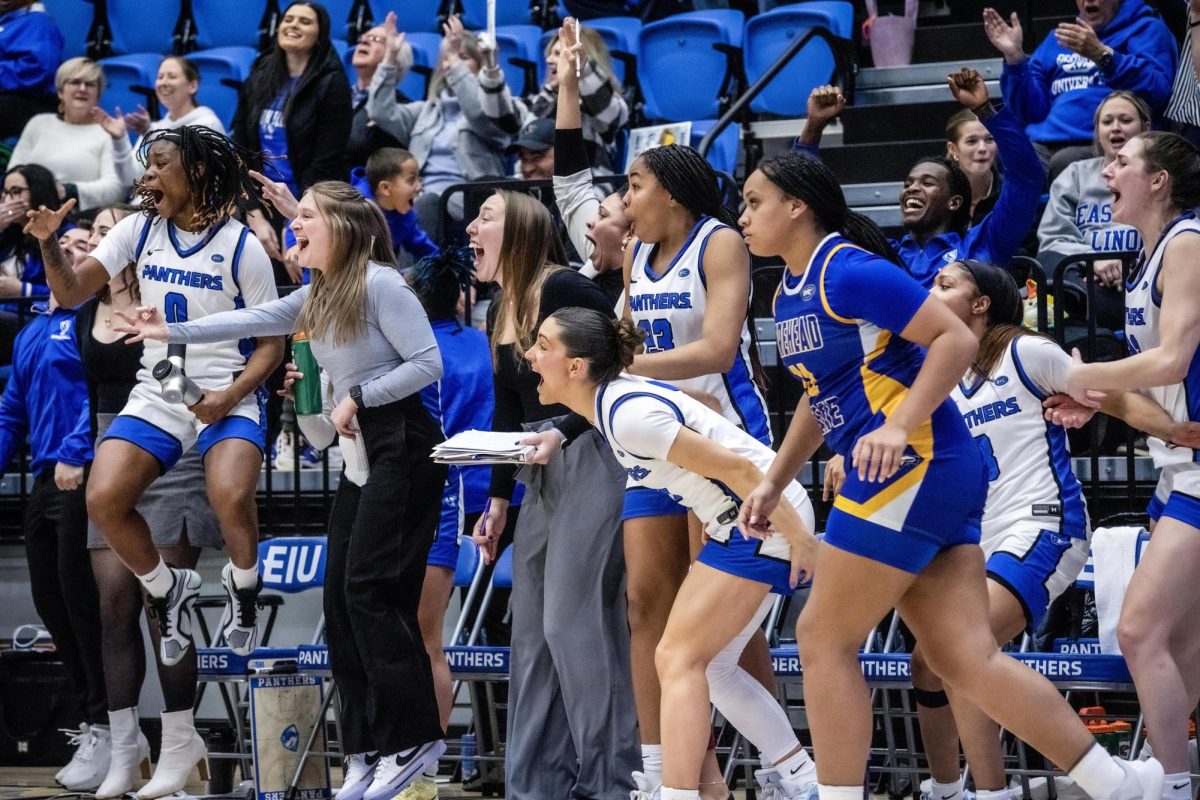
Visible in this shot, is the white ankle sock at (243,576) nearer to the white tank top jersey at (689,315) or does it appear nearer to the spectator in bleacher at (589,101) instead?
the white tank top jersey at (689,315)

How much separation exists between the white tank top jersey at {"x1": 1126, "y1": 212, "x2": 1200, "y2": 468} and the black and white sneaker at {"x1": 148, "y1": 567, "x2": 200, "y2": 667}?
325 cm

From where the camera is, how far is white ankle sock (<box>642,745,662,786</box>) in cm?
473

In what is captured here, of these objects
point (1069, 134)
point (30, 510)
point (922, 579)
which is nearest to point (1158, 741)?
point (922, 579)

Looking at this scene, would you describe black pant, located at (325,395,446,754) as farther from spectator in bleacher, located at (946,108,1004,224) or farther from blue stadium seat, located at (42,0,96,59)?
blue stadium seat, located at (42,0,96,59)

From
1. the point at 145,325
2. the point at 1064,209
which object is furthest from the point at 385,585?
the point at 1064,209

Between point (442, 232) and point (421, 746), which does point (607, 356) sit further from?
point (442, 232)

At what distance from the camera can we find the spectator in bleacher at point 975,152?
6.77 m

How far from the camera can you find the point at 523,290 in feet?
17.5

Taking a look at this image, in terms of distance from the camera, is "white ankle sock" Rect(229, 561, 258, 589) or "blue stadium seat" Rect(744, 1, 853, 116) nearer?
"white ankle sock" Rect(229, 561, 258, 589)

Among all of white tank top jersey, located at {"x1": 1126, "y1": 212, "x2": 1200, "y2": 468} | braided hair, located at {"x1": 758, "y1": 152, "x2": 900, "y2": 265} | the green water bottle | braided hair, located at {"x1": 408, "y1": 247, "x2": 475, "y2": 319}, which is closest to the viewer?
braided hair, located at {"x1": 758, "y1": 152, "x2": 900, "y2": 265}

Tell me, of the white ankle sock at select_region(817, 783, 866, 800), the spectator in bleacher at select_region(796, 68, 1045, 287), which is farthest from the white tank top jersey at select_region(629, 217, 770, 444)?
the white ankle sock at select_region(817, 783, 866, 800)

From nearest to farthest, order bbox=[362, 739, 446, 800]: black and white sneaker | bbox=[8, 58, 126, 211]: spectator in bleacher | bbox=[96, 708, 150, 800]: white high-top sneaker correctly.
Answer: bbox=[362, 739, 446, 800]: black and white sneaker < bbox=[96, 708, 150, 800]: white high-top sneaker < bbox=[8, 58, 126, 211]: spectator in bleacher

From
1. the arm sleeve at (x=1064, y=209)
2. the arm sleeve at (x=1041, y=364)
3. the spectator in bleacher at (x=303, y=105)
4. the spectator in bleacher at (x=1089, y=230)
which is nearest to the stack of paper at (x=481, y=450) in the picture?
the arm sleeve at (x=1041, y=364)

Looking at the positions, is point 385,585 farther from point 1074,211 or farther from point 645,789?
point 1074,211
